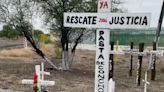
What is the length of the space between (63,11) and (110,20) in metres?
10.6

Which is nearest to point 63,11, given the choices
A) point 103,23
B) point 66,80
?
point 66,80

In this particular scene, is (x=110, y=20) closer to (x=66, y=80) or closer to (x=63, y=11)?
(x=66, y=80)

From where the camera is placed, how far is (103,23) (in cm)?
844

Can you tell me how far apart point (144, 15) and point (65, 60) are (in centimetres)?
1186

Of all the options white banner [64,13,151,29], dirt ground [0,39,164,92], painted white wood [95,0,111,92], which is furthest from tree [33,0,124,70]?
painted white wood [95,0,111,92]

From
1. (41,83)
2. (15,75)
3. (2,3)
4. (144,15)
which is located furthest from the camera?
(2,3)

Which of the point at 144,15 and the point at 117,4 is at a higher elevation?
the point at 144,15

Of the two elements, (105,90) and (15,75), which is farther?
(15,75)

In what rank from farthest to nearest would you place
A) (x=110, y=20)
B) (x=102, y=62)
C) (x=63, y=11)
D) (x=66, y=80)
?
1. (x=63, y=11)
2. (x=66, y=80)
3. (x=102, y=62)
4. (x=110, y=20)

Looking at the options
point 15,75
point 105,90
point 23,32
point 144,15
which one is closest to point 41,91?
point 105,90

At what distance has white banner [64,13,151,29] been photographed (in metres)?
8.22

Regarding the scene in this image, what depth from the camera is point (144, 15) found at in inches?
323

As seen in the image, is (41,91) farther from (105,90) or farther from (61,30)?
(61,30)

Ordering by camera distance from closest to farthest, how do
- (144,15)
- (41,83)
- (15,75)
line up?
(144,15)
(41,83)
(15,75)
